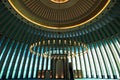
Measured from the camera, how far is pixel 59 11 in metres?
13.2

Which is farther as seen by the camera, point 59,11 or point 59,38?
point 59,38

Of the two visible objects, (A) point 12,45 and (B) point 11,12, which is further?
(A) point 12,45

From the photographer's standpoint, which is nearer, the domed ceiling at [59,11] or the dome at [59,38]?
the dome at [59,38]

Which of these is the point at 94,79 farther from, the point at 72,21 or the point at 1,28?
the point at 1,28

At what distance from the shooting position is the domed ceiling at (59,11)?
12019 mm

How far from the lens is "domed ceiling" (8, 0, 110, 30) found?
12019mm

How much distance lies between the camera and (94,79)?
1777 centimetres

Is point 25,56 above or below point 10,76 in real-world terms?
above

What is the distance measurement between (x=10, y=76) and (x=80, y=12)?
1082cm

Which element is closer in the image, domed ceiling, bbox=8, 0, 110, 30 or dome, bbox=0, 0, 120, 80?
dome, bbox=0, 0, 120, 80

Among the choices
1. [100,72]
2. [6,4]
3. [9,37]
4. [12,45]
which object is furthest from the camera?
[100,72]

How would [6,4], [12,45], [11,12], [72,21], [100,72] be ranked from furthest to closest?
[100,72], [12,45], [72,21], [11,12], [6,4]

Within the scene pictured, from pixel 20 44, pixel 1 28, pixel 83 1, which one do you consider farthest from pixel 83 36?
pixel 1 28

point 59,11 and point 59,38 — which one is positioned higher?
point 59,11
